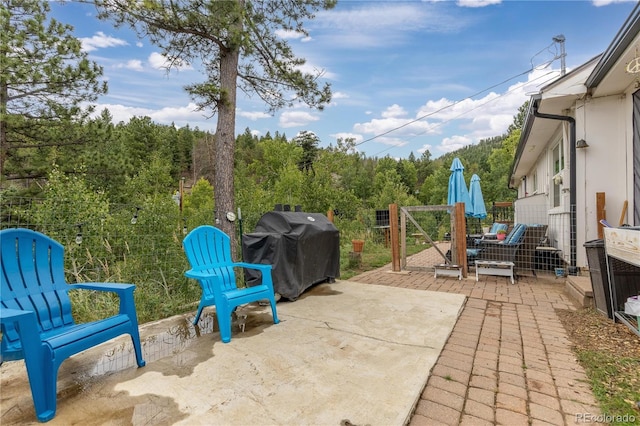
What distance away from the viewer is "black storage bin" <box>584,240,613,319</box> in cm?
316

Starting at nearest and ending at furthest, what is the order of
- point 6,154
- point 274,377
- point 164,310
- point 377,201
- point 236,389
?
point 236,389 → point 274,377 → point 164,310 → point 6,154 → point 377,201

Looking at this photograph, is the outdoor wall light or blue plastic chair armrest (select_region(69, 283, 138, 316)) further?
the outdoor wall light

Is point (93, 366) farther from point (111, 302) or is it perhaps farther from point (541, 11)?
point (541, 11)

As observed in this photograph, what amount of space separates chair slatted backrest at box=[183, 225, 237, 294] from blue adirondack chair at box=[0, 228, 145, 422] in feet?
2.83

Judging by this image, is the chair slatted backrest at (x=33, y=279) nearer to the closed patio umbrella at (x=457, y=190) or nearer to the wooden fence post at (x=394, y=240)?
the wooden fence post at (x=394, y=240)

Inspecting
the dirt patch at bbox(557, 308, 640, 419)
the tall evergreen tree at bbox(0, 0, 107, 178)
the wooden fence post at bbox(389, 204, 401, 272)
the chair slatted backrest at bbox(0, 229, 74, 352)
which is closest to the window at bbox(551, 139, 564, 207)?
the wooden fence post at bbox(389, 204, 401, 272)

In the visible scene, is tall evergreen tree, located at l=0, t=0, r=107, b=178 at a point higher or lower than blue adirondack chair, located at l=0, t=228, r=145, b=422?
higher

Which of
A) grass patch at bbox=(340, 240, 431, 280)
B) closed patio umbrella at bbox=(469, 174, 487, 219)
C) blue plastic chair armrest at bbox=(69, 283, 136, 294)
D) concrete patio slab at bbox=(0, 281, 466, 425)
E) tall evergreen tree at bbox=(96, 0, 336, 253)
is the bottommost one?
grass patch at bbox=(340, 240, 431, 280)

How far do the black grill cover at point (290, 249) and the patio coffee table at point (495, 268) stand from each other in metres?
2.79

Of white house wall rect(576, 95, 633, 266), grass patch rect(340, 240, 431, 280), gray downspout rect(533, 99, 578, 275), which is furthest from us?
grass patch rect(340, 240, 431, 280)

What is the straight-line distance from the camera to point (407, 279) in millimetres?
5488

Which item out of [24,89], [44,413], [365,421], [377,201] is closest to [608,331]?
[365,421]

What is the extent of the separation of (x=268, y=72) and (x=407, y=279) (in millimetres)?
4341

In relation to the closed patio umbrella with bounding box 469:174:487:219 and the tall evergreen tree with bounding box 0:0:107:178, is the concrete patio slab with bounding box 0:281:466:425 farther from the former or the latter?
the tall evergreen tree with bounding box 0:0:107:178
